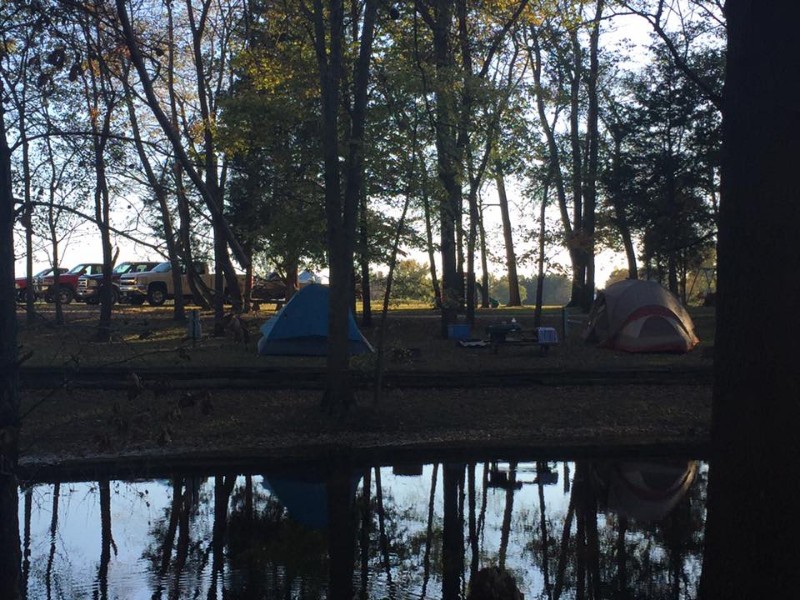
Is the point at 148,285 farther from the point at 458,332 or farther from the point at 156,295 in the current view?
the point at 458,332

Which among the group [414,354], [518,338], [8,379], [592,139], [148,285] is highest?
[592,139]

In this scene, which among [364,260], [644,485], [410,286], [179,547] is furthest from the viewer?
[364,260]

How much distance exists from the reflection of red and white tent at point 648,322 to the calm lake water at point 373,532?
9883 mm

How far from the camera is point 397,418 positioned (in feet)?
56.4

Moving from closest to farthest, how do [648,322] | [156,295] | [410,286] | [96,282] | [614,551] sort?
[614,551], [410,286], [648,322], [156,295], [96,282]

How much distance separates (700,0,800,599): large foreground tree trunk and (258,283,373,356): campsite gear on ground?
59.3 feet

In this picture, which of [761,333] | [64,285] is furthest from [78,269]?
[761,333]

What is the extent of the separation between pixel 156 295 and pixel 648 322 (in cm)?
2297

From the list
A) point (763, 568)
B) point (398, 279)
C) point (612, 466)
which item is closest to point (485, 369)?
point (398, 279)

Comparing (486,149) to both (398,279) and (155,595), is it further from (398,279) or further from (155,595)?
(155,595)

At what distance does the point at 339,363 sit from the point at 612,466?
525 cm

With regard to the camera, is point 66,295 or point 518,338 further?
point 66,295

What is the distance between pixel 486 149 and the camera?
799 inches

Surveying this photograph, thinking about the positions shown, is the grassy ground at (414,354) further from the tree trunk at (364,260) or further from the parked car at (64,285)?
the parked car at (64,285)
